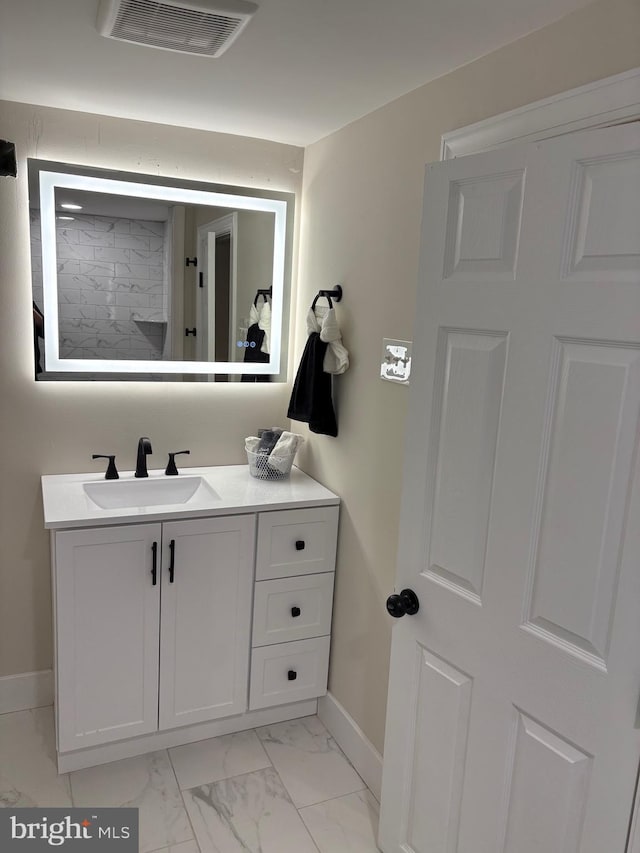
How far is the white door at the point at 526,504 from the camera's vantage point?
4.04ft

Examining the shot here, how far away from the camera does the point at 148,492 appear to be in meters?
2.57

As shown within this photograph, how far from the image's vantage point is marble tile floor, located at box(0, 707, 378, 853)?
2.05 meters

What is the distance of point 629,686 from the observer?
122 centimetres

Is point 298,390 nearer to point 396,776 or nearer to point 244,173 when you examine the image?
point 244,173

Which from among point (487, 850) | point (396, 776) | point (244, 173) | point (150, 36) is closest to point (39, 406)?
point (244, 173)

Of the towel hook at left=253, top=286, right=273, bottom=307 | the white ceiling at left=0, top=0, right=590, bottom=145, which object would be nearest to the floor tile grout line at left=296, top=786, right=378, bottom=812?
the towel hook at left=253, top=286, right=273, bottom=307

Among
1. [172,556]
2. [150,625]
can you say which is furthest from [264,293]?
[150,625]

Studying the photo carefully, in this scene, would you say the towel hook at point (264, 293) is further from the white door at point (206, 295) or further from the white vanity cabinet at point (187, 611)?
the white vanity cabinet at point (187, 611)

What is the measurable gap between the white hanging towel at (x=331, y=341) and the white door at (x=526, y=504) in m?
0.71

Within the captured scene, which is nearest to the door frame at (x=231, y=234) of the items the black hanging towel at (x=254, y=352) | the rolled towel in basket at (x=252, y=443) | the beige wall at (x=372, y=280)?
the black hanging towel at (x=254, y=352)

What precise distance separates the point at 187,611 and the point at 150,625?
5.2 inches

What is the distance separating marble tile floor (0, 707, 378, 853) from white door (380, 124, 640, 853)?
46cm

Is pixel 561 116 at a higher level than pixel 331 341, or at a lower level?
higher

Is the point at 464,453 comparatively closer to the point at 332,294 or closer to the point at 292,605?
the point at 332,294
